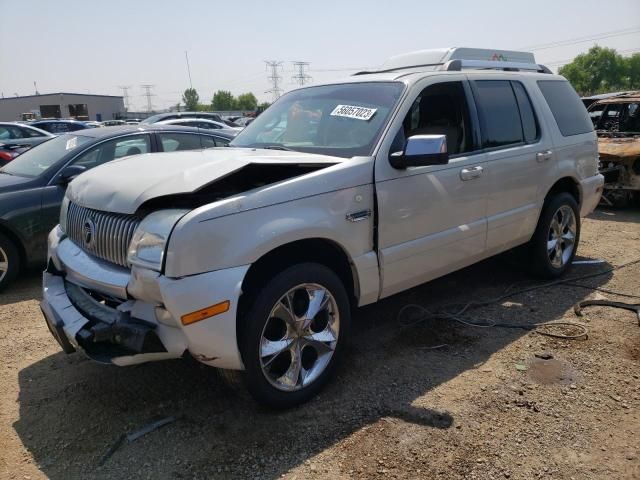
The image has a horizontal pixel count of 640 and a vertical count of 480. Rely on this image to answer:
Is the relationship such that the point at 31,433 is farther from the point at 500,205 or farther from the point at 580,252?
the point at 580,252

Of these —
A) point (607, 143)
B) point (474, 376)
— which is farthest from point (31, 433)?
point (607, 143)

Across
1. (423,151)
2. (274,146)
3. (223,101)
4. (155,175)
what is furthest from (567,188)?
(223,101)

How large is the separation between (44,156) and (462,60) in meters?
4.59

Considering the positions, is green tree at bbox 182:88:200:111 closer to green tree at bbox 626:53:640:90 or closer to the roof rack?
green tree at bbox 626:53:640:90

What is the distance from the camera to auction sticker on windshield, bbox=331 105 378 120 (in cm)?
365

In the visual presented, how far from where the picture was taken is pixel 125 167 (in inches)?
133

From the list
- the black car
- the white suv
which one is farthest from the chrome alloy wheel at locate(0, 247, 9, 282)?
the white suv

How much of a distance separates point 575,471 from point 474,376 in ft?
3.18

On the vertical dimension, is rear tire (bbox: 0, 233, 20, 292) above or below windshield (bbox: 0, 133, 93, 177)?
below

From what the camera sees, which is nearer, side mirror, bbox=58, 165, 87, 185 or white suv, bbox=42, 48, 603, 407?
Result: white suv, bbox=42, 48, 603, 407

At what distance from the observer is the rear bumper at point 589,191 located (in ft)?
17.7

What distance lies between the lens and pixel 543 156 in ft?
15.6

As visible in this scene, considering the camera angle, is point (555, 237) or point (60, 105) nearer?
point (555, 237)

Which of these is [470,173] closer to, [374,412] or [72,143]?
[374,412]
